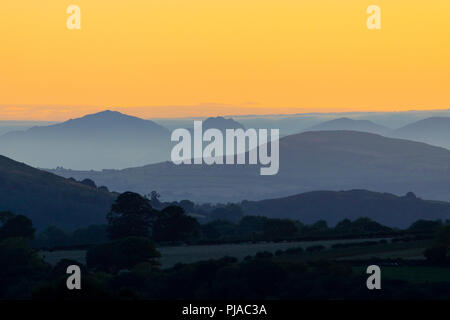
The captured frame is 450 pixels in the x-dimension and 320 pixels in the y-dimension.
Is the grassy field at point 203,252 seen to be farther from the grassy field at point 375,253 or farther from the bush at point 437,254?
the bush at point 437,254

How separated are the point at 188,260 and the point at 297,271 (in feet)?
123

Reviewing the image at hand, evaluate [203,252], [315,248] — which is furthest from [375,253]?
[203,252]

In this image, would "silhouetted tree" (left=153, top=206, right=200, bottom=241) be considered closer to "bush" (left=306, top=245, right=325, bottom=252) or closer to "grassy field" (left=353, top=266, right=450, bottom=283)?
"bush" (left=306, top=245, right=325, bottom=252)

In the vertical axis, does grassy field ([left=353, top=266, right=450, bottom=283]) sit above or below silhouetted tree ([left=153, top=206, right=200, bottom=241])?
below

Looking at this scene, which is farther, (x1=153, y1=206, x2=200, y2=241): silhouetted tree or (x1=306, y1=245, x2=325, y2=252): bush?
(x1=153, y1=206, x2=200, y2=241): silhouetted tree

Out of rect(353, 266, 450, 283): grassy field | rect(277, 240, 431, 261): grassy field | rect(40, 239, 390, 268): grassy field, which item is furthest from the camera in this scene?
rect(40, 239, 390, 268): grassy field

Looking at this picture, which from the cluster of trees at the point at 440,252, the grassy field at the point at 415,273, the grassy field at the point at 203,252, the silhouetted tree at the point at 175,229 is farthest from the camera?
the silhouetted tree at the point at 175,229

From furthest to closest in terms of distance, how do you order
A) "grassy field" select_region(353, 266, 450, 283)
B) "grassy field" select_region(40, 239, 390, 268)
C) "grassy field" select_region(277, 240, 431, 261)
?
"grassy field" select_region(40, 239, 390, 268), "grassy field" select_region(277, 240, 431, 261), "grassy field" select_region(353, 266, 450, 283)

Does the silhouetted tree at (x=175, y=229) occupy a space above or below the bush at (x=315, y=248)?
above

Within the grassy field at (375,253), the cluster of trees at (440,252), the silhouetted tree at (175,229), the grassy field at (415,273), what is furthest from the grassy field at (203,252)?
the grassy field at (415,273)

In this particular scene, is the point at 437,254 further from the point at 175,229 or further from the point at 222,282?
the point at 175,229

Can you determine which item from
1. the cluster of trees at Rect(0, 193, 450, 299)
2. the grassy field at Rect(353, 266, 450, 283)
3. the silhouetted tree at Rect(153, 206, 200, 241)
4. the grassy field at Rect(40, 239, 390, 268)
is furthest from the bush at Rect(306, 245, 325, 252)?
the silhouetted tree at Rect(153, 206, 200, 241)
